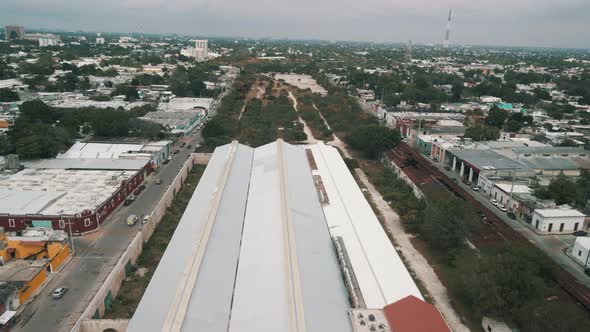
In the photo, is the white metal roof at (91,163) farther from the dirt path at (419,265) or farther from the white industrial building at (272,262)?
the dirt path at (419,265)

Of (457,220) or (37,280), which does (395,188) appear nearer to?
(457,220)

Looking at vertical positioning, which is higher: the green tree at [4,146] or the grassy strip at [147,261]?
the green tree at [4,146]

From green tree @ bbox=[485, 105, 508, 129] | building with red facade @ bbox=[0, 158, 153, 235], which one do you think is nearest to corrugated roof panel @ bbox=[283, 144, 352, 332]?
building with red facade @ bbox=[0, 158, 153, 235]

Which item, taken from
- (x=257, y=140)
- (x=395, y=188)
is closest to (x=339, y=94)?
(x=257, y=140)

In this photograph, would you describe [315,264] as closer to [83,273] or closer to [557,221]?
[83,273]

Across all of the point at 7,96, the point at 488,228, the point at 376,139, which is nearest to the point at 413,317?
the point at 488,228

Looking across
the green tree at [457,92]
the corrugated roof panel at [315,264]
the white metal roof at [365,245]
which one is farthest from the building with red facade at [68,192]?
the green tree at [457,92]
